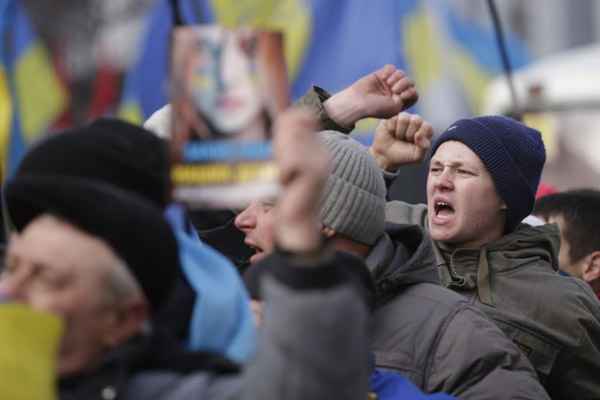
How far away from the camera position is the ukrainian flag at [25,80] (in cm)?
689

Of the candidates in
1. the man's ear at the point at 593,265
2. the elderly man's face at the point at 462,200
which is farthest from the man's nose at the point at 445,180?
the man's ear at the point at 593,265

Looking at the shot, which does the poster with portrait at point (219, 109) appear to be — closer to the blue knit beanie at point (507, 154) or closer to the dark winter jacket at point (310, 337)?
the dark winter jacket at point (310, 337)

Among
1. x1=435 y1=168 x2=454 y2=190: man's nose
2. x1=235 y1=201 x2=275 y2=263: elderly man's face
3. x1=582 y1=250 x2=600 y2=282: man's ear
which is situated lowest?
x1=582 y1=250 x2=600 y2=282: man's ear

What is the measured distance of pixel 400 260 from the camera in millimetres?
3760

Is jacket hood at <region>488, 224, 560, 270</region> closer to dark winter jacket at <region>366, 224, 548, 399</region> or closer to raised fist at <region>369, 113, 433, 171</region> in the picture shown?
raised fist at <region>369, 113, 433, 171</region>

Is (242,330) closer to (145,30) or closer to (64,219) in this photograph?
(64,219)

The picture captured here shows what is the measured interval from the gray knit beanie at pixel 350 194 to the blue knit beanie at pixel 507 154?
2.44 ft

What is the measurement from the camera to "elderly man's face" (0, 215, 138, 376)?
8.09 ft

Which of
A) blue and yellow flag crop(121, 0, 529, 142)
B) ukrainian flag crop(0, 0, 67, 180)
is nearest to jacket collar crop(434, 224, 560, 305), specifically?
blue and yellow flag crop(121, 0, 529, 142)

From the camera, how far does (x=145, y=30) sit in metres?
7.97

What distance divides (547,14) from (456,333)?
22974mm

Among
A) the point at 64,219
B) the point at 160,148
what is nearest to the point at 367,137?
the point at 160,148

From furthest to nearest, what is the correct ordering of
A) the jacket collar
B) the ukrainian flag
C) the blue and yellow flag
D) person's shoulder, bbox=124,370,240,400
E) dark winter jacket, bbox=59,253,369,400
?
1. the ukrainian flag
2. the blue and yellow flag
3. the jacket collar
4. person's shoulder, bbox=124,370,240,400
5. dark winter jacket, bbox=59,253,369,400

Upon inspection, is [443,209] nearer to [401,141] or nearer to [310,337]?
[401,141]
